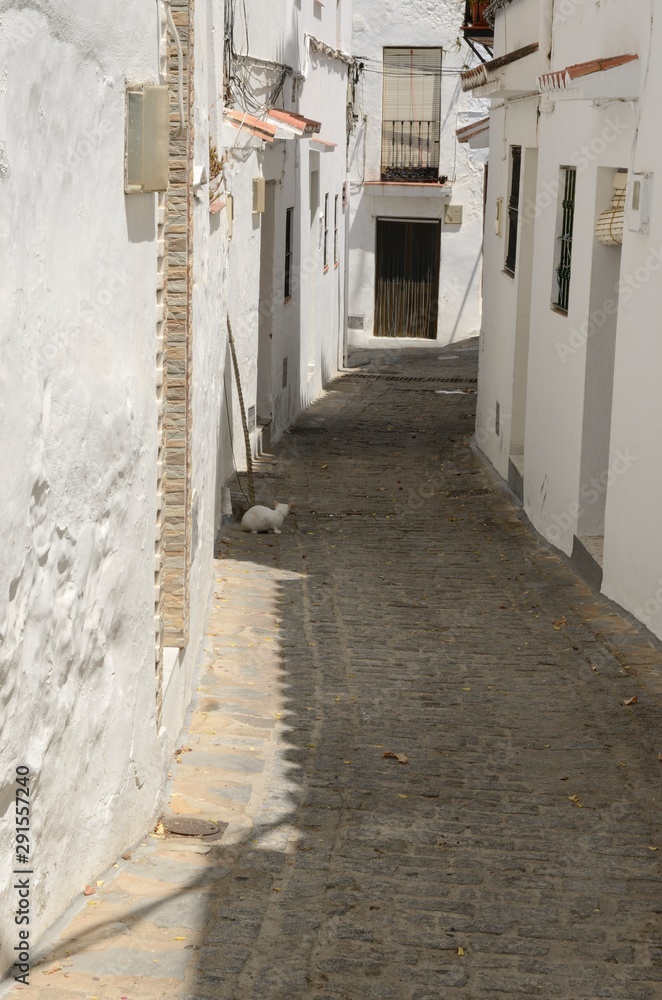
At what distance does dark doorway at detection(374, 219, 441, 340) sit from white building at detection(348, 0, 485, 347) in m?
0.02

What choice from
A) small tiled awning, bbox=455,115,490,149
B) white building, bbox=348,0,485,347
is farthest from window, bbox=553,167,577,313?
white building, bbox=348,0,485,347

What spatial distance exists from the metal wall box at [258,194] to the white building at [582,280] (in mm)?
2505

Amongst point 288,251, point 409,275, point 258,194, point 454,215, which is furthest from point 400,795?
point 409,275

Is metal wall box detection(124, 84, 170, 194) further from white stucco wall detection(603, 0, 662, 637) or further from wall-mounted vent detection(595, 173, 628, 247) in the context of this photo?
A: wall-mounted vent detection(595, 173, 628, 247)

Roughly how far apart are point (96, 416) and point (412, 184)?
2177cm

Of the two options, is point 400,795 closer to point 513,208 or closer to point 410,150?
point 513,208

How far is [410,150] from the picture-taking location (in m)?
25.3

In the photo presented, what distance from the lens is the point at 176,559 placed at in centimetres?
644

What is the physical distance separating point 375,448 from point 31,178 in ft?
41.9

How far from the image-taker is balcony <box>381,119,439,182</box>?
82.7 feet

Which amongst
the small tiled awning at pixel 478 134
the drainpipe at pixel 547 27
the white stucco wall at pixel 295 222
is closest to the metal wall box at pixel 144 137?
the white stucco wall at pixel 295 222

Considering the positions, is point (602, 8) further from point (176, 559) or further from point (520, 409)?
point (176, 559)

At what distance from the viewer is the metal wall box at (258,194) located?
13242mm

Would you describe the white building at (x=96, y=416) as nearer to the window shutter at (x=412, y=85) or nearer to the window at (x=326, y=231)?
the window at (x=326, y=231)
